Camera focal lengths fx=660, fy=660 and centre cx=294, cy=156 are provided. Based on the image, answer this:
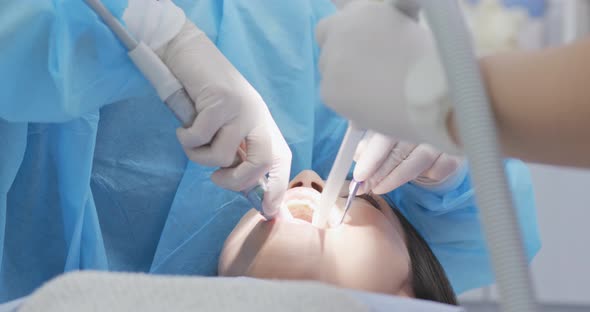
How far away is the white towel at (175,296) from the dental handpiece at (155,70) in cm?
42

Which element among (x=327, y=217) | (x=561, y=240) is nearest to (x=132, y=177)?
(x=327, y=217)

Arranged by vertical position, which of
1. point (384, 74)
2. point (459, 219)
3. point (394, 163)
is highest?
point (384, 74)

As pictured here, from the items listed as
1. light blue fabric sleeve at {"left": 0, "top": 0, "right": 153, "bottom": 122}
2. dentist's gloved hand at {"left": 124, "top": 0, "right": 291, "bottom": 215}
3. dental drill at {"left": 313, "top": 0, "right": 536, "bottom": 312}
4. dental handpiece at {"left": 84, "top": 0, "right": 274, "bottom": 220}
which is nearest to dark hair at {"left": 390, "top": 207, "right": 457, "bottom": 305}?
dentist's gloved hand at {"left": 124, "top": 0, "right": 291, "bottom": 215}

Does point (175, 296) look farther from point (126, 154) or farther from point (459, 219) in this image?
point (459, 219)

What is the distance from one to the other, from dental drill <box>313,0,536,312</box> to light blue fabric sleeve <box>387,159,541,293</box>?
94cm

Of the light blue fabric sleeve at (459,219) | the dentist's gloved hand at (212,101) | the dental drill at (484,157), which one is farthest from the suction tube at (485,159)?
the light blue fabric sleeve at (459,219)

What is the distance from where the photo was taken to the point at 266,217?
4.18ft

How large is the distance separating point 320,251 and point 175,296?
533 millimetres

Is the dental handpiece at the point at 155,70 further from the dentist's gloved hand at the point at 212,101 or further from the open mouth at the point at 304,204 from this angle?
the open mouth at the point at 304,204

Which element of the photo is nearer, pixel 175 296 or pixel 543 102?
pixel 543 102

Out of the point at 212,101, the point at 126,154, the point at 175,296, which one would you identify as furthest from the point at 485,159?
the point at 126,154

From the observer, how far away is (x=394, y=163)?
1.31 m

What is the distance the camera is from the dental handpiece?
3.46ft

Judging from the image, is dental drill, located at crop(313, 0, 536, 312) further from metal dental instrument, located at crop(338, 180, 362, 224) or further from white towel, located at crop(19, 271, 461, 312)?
metal dental instrument, located at crop(338, 180, 362, 224)
